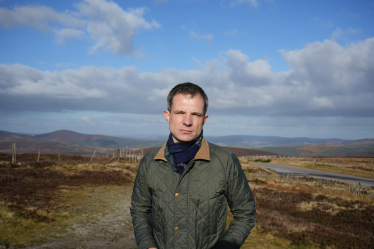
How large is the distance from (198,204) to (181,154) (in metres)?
0.49

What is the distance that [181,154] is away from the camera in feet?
7.06

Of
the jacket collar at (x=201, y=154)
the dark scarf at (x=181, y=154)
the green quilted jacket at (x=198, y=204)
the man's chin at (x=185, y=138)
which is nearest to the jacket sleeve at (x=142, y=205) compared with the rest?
the green quilted jacket at (x=198, y=204)

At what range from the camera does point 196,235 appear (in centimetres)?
201

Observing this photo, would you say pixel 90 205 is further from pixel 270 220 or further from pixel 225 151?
pixel 225 151

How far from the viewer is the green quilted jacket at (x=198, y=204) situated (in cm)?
203

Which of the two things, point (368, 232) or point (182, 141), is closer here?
point (182, 141)

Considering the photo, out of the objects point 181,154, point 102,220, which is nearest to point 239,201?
point 181,154

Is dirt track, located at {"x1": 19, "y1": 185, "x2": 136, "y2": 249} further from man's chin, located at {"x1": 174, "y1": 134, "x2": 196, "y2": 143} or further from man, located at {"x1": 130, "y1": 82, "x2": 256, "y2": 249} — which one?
man's chin, located at {"x1": 174, "y1": 134, "x2": 196, "y2": 143}

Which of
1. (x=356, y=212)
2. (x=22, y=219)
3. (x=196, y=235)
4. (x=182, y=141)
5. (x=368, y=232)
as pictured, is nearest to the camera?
(x=196, y=235)

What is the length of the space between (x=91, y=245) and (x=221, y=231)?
5871 millimetres

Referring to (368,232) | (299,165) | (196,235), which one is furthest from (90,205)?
(299,165)

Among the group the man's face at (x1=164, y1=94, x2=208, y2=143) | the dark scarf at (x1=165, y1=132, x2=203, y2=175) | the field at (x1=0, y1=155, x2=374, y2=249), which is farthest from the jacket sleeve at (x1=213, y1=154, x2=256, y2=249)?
the field at (x1=0, y1=155, x2=374, y2=249)

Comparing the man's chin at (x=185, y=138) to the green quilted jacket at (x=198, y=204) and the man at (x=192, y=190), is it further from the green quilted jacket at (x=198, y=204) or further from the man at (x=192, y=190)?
the green quilted jacket at (x=198, y=204)

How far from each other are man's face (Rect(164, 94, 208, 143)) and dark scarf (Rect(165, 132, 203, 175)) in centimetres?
9
